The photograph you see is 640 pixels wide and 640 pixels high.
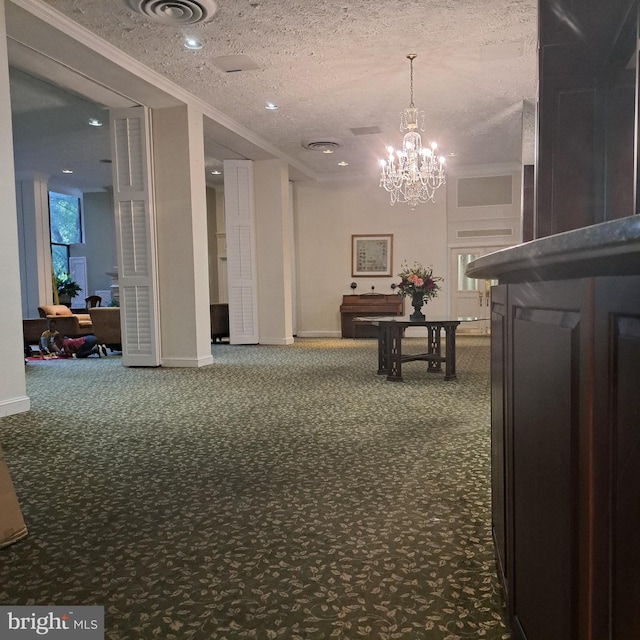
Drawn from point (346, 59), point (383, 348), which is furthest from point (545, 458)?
point (346, 59)

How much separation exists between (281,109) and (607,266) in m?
6.97

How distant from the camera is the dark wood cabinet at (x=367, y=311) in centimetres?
1051

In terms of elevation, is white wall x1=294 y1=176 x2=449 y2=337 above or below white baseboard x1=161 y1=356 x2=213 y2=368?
above

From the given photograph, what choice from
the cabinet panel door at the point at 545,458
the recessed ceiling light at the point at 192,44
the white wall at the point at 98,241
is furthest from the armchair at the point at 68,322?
the cabinet panel door at the point at 545,458

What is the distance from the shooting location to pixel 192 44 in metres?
5.02

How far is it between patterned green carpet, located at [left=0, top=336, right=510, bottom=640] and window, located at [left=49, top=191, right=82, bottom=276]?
11069 mm

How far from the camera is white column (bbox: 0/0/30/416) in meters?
3.87

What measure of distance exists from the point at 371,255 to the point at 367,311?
127 cm

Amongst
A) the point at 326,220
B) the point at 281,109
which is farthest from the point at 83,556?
the point at 326,220

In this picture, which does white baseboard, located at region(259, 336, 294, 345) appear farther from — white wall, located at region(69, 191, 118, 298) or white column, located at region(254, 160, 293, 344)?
white wall, located at region(69, 191, 118, 298)

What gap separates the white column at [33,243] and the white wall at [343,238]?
17.5ft

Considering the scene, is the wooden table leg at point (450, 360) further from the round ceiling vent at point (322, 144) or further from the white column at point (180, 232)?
the round ceiling vent at point (322, 144)

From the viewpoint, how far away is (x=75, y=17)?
4410mm

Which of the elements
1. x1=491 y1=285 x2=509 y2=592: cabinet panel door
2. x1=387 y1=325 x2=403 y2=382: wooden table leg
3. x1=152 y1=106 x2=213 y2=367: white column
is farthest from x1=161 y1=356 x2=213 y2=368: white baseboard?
x1=491 y1=285 x2=509 y2=592: cabinet panel door
